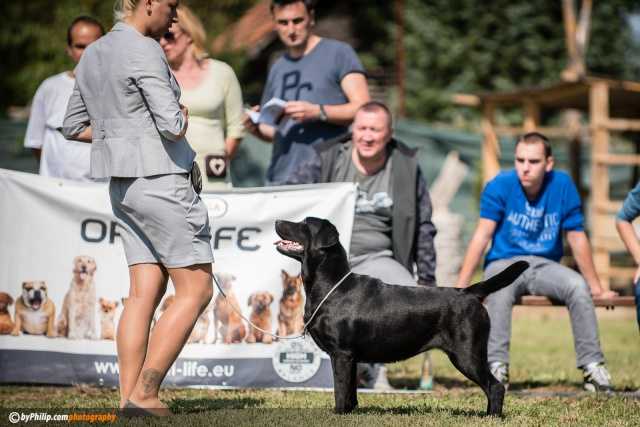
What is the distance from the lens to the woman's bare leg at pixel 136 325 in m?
4.06

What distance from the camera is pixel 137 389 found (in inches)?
158

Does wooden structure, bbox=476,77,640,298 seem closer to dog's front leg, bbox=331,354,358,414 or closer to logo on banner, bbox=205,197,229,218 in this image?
logo on banner, bbox=205,197,229,218

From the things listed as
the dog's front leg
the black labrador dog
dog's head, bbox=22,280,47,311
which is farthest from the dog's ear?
A: dog's head, bbox=22,280,47,311

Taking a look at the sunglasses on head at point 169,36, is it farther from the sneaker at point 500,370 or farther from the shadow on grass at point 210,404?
the sneaker at point 500,370

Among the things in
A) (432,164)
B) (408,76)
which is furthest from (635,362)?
(408,76)

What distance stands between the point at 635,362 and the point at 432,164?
734 cm

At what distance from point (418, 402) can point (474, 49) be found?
69.7 feet

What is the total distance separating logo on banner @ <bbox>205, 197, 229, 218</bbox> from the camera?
18.5ft

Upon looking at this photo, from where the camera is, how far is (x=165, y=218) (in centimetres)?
396

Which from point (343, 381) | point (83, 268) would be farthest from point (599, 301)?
point (83, 268)

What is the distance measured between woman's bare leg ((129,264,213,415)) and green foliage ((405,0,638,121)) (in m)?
21.0

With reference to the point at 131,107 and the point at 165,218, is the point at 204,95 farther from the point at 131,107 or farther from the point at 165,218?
the point at 165,218

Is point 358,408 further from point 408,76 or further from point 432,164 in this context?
point 408,76

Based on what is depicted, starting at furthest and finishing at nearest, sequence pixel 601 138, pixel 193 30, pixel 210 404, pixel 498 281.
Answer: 1. pixel 601 138
2. pixel 193 30
3. pixel 210 404
4. pixel 498 281
